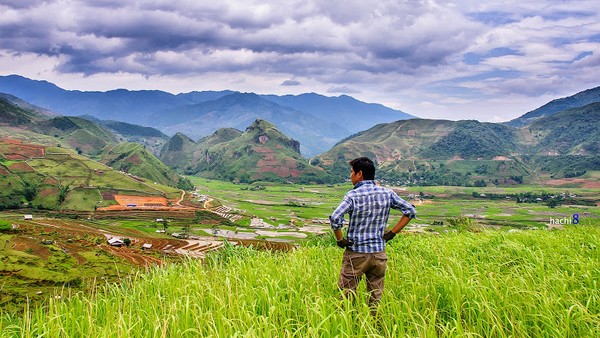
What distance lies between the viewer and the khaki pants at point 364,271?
283 inches

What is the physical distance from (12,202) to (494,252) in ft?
585

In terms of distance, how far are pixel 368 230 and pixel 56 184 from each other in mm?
192668

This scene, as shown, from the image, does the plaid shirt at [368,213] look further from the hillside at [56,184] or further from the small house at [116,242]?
the hillside at [56,184]

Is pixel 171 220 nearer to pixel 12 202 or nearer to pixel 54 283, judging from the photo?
pixel 12 202

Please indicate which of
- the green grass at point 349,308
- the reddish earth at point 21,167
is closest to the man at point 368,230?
the green grass at point 349,308

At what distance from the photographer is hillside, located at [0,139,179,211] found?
156125 mm

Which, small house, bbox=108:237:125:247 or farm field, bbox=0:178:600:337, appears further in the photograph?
small house, bbox=108:237:125:247

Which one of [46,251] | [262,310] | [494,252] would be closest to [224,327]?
[262,310]

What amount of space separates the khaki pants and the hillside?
170877mm

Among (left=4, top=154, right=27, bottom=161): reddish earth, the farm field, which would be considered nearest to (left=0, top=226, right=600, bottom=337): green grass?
the farm field

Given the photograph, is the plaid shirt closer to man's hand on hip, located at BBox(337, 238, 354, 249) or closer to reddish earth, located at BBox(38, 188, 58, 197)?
man's hand on hip, located at BBox(337, 238, 354, 249)

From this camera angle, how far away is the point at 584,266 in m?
7.71

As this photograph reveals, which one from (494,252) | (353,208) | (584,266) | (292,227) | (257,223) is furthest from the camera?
(257,223)

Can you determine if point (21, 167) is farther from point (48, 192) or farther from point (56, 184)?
point (48, 192)
